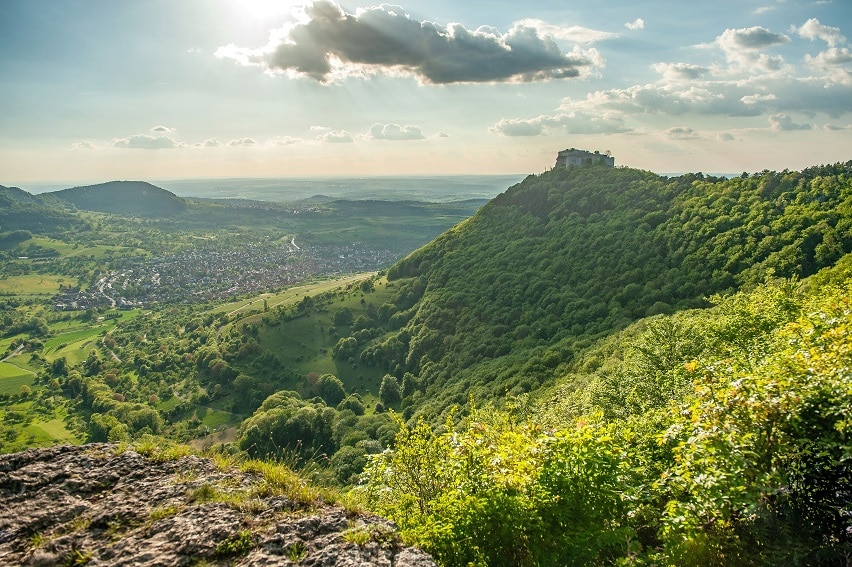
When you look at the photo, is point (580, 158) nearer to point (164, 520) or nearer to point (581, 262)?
point (581, 262)

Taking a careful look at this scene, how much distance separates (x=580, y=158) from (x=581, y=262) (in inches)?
3258

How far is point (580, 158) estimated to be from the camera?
169 m

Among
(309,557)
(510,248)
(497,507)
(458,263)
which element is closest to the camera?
(309,557)

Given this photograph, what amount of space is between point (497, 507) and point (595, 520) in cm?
267

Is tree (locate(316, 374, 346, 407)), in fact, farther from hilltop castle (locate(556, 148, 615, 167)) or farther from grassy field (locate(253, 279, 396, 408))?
hilltop castle (locate(556, 148, 615, 167))

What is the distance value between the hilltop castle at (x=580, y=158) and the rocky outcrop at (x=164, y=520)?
559ft

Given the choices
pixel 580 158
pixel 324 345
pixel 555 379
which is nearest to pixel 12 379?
pixel 324 345

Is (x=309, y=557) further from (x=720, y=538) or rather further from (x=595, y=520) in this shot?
(x=720, y=538)

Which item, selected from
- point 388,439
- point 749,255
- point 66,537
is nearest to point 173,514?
point 66,537

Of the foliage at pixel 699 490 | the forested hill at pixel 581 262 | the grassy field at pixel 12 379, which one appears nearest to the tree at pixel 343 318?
the forested hill at pixel 581 262

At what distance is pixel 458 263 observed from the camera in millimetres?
138375

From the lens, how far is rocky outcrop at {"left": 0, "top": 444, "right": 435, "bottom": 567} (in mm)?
8781

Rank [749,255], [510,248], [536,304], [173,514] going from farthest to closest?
[510,248], [536,304], [749,255], [173,514]

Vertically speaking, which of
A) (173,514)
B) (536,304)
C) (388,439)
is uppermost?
(173,514)
